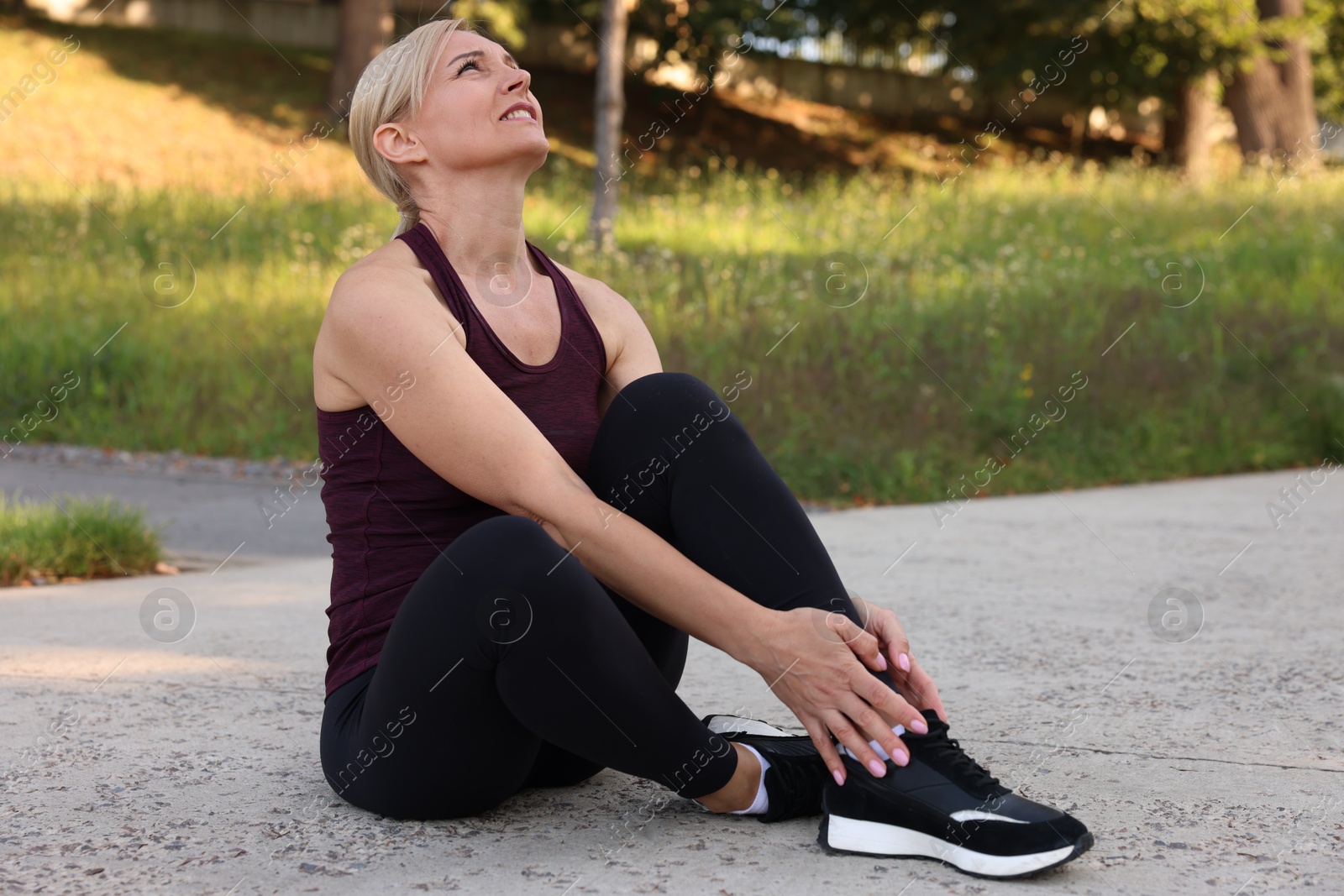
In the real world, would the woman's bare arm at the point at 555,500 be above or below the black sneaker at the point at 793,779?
above

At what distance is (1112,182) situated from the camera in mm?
13477

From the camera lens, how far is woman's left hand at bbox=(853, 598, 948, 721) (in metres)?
2.04

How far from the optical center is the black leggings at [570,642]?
1.88 m

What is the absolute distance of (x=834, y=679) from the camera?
6.45 ft

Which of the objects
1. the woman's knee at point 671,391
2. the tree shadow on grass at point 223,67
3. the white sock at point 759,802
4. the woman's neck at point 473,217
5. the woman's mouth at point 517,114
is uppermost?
the tree shadow on grass at point 223,67

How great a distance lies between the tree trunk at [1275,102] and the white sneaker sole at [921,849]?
56.8ft

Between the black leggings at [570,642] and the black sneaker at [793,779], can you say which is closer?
the black leggings at [570,642]

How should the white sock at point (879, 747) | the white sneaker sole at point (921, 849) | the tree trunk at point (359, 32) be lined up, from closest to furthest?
the white sneaker sole at point (921, 849) < the white sock at point (879, 747) < the tree trunk at point (359, 32)

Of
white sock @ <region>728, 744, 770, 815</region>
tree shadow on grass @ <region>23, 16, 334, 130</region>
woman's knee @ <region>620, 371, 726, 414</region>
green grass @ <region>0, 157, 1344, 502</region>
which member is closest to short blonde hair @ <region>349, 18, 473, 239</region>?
woman's knee @ <region>620, 371, 726, 414</region>

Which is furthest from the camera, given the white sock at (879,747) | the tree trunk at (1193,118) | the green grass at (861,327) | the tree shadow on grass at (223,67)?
the tree shadow on grass at (223,67)

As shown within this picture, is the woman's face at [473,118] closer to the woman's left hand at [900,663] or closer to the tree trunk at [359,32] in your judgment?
the woman's left hand at [900,663]

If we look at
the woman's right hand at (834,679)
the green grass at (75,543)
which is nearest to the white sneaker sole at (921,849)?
the woman's right hand at (834,679)

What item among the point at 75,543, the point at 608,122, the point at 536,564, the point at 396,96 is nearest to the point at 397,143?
the point at 396,96

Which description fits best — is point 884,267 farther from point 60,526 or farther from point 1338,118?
point 1338,118
